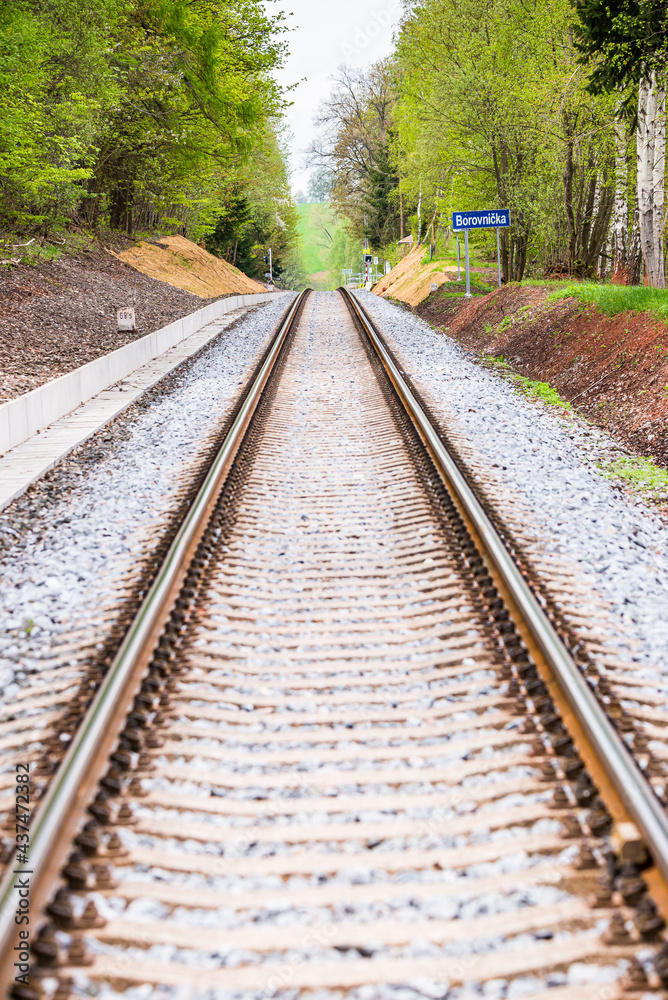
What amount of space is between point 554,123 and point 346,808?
17.2 metres

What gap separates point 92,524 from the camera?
244 inches

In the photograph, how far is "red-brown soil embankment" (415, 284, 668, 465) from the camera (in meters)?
9.02

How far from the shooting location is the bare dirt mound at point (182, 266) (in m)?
29.2

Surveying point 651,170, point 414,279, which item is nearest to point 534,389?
point 651,170

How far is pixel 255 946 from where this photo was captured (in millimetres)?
2402

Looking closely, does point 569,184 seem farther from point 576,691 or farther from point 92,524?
point 576,691

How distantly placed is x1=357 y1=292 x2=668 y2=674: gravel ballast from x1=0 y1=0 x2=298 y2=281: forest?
968cm

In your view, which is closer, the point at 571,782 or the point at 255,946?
the point at 255,946

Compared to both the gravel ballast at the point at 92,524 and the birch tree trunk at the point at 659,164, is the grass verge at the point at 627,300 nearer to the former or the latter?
the birch tree trunk at the point at 659,164

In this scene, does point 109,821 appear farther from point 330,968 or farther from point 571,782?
point 571,782

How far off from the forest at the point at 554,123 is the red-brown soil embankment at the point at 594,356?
1.63m

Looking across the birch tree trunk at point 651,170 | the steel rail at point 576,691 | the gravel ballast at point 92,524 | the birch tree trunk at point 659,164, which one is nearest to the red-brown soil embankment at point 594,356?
the birch tree trunk at point 651,170

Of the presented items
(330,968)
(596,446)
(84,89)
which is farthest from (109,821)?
(84,89)

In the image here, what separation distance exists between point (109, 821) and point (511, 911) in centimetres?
149
